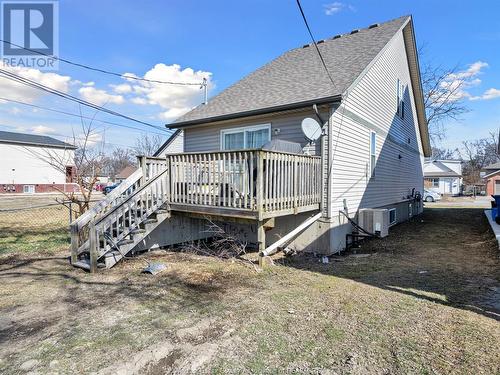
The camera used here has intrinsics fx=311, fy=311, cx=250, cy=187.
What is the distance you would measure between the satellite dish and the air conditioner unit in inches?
125

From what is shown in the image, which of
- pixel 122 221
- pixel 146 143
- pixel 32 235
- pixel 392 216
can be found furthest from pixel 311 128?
pixel 146 143

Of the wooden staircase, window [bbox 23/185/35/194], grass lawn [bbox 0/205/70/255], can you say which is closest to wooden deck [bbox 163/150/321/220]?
the wooden staircase

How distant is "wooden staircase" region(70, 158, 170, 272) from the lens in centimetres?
606

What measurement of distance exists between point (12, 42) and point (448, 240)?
14.5m

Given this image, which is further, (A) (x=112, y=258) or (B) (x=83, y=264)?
(A) (x=112, y=258)

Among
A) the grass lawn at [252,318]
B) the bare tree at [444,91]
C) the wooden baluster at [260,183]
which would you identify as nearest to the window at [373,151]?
the grass lawn at [252,318]

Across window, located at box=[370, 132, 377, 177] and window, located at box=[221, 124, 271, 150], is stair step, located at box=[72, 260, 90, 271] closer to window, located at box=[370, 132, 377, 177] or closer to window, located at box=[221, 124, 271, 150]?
window, located at box=[221, 124, 271, 150]

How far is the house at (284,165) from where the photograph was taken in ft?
20.6

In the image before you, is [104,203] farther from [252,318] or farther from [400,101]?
[400,101]

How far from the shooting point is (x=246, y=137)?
9234 mm

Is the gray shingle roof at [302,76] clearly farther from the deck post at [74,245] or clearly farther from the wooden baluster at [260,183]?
the deck post at [74,245]

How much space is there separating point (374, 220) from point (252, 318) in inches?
254

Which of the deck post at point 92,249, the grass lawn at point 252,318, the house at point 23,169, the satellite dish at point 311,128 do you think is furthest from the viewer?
the house at point 23,169

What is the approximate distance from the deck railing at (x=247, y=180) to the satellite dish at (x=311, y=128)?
511 mm
